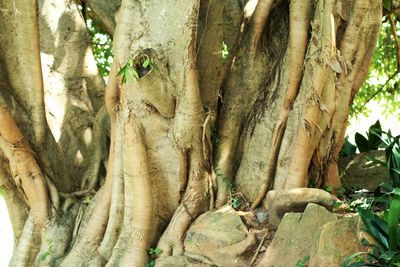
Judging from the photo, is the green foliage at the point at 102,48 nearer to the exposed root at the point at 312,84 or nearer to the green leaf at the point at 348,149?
the green leaf at the point at 348,149

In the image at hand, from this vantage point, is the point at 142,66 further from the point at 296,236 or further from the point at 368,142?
the point at 368,142

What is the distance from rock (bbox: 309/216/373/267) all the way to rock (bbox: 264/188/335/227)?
528 millimetres

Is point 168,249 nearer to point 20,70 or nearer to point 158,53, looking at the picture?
point 158,53

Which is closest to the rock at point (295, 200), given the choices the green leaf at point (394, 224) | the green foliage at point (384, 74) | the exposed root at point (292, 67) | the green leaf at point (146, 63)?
the exposed root at point (292, 67)

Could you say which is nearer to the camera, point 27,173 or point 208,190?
point 208,190

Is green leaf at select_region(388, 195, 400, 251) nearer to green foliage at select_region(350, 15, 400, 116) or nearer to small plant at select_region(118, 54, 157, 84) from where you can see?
small plant at select_region(118, 54, 157, 84)

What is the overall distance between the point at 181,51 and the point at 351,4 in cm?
153

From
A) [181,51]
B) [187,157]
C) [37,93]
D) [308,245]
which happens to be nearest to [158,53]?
[181,51]

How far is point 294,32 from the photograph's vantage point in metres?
6.27

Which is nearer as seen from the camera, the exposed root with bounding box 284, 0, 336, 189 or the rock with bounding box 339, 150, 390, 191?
the exposed root with bounding box 284, 0, 336, 189

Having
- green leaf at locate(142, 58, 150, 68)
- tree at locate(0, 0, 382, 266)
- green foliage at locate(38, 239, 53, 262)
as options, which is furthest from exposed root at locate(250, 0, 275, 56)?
green foliage at locate(38, 239, 53, 262)

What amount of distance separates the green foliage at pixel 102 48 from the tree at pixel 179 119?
2789 millimetres

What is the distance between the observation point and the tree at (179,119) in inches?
245

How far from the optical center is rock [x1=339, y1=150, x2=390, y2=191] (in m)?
7.23
